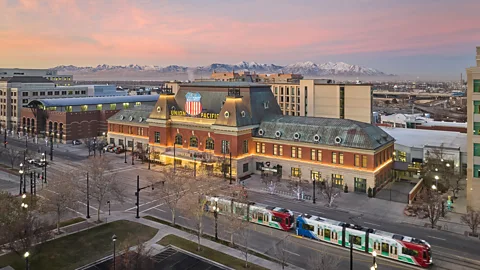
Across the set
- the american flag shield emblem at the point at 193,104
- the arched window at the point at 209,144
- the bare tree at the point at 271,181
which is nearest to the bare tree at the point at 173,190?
the bare tree at the point at 271,181

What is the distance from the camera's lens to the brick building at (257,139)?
65562 mm

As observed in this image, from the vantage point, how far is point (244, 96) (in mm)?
81062

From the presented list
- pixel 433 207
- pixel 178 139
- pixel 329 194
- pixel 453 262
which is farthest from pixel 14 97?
pixel 453 262

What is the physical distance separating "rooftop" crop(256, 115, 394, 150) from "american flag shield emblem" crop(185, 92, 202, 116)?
14.9m

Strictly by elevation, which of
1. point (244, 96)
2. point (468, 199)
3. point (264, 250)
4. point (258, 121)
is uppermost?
point (244, 96)

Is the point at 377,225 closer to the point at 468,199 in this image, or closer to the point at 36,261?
the point at 468,199

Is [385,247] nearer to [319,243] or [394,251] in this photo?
[394,251]

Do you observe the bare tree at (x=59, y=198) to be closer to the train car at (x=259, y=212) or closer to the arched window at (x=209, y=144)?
the train car at (x=259, y=212)

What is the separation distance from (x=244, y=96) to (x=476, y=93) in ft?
142

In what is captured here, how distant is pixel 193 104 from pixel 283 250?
50.8 meters

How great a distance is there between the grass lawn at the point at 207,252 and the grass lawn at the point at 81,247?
107 inches

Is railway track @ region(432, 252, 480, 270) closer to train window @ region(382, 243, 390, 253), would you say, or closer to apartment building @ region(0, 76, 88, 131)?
train window @ region(382, 243, 390, 253)

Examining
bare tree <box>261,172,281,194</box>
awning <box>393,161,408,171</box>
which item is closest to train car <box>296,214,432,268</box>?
bare tree <box>261,172,281,194</box>

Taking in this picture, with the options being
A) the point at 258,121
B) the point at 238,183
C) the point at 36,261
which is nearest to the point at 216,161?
the point at 238,183
